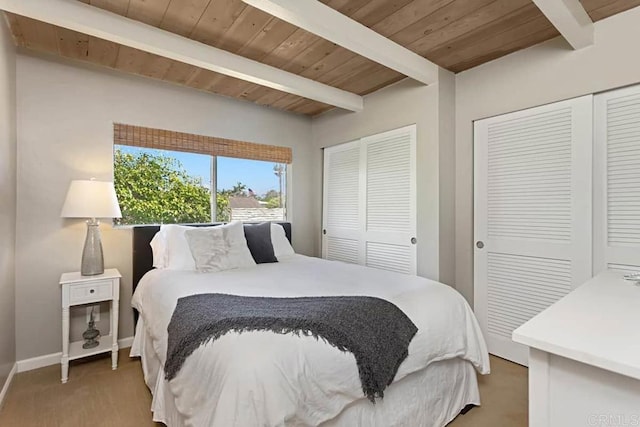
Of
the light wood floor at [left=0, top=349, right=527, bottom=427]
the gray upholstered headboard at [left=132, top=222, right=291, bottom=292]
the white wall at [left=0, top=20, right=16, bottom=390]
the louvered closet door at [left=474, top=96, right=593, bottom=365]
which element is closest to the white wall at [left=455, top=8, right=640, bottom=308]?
the louvered closet door at [left=474, top=96, right=593, bottom=365]

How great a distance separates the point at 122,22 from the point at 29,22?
62 centimetres

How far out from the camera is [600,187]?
7.11 feet

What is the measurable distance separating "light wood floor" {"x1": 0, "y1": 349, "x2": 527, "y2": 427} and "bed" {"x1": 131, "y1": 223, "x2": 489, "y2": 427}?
0.13m

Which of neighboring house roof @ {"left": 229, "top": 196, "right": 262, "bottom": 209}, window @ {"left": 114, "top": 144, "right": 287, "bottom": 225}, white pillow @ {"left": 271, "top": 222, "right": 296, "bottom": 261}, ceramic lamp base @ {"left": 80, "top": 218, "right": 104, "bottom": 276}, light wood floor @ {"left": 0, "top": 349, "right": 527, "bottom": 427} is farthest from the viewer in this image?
neighboring house roof @ {"left": 229, "top": 196, "right": 262, "bottom": 209}

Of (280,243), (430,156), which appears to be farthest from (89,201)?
(430,156)

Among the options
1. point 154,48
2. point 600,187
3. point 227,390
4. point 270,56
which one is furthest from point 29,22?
point 600,187

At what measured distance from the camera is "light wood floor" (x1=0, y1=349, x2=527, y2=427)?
186cm

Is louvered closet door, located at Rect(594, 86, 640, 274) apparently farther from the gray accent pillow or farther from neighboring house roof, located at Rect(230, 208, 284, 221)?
neighboring house roof, located at Rect(230, 208, 284, 221)

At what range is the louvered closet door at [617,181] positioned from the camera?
2.04 metres

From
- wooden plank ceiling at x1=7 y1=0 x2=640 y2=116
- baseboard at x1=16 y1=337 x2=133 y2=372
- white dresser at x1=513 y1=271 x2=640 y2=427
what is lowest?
baseboard at x1=16 y1=337 x2=133 y2=372

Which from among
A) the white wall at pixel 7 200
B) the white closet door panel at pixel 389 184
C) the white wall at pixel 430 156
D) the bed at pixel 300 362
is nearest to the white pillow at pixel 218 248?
the bed at pixel 300 362

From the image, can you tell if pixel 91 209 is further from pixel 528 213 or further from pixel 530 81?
pixel 530 81

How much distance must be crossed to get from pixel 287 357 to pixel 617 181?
7.69ft

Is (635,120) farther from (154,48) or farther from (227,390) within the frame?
(154,48)
